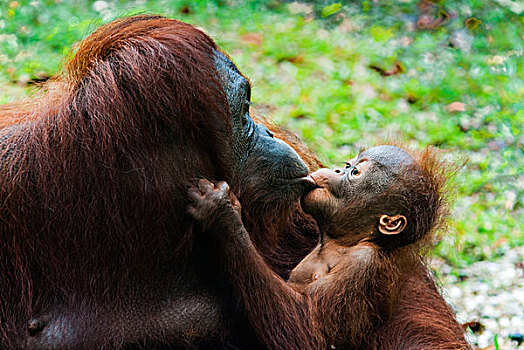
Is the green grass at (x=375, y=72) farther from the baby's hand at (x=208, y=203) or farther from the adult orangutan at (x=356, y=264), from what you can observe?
the baby's hand at (x=208, y=203)

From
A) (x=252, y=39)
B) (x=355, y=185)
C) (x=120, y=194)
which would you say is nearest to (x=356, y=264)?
(x=355, y=185)

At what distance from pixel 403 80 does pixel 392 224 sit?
4.46 meters

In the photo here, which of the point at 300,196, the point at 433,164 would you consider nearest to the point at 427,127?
the point at 433,164

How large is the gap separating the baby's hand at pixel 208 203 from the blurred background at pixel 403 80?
2785 mm

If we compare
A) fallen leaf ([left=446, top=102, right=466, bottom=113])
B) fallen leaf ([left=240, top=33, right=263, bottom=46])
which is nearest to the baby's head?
fallen leaf ([left=446, top=102, right=466, bottom=113])

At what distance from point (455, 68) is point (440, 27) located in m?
0.88

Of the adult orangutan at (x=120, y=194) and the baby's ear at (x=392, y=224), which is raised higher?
the adult orangutan at (x=120, y=194)

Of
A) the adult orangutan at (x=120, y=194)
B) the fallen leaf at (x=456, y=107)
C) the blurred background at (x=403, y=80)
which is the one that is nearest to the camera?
the adult orangutan at (x=120, y=194)

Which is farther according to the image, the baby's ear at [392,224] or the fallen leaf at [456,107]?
the fallen leaf at [456,107]

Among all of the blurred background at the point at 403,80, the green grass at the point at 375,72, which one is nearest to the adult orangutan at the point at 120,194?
the blurred background at the point at 403,80

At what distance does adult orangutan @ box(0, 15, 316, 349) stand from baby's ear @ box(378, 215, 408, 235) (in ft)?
2.83

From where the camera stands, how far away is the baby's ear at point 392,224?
3.70 metres

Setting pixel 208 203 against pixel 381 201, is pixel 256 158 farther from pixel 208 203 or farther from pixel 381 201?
pixel 381 201

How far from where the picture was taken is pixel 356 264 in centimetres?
350
